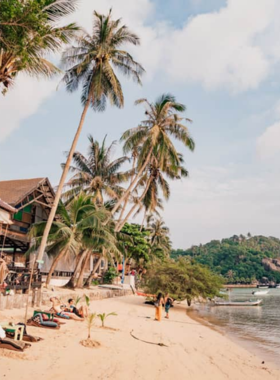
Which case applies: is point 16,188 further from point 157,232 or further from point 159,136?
point 157,232

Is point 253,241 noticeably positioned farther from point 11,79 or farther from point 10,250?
point 11,79

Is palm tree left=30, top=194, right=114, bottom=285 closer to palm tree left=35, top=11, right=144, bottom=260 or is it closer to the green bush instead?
palm tree left=35, top=11, right=144, bottom=260

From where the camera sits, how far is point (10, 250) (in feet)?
79.3

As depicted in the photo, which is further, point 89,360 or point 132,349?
point 132,349

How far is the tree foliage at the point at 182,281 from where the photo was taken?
81.3 feet

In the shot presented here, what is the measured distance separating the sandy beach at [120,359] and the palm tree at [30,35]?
7.73 metres

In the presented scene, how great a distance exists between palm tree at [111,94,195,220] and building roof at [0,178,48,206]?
6310mm

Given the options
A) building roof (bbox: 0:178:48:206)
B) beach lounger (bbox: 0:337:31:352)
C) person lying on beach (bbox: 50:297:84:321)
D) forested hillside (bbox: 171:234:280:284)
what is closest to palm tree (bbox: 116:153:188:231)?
building roof (bbox: 0:178:48:206)

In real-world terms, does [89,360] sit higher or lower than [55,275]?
lower

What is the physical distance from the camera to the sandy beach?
19.2 ft

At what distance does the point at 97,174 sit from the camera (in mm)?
27359

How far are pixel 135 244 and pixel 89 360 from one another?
31776 mm

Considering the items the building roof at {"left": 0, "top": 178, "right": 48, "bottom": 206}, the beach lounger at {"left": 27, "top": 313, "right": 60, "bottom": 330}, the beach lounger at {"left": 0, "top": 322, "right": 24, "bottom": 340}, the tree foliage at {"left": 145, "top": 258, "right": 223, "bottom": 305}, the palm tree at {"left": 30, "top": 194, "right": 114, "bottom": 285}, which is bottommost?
the beach lounger at {"left": 27, "top": 313, "right": 60, "bottom": 330}

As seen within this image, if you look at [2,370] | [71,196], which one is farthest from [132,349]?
[71,196]
